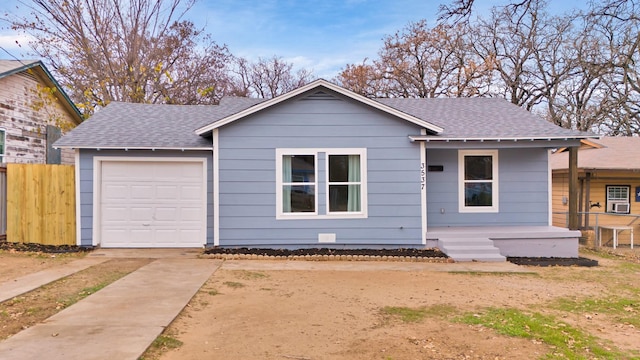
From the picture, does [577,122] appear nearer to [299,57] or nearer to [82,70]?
[299,57]

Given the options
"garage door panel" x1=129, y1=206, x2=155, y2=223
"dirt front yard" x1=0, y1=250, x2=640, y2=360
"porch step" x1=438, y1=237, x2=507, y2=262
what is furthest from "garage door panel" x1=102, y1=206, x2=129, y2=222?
"porch step" x1=438, y1=237, x2=507, y2=262

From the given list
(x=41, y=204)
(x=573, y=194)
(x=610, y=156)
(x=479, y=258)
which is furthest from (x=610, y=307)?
(x=610, y=156)

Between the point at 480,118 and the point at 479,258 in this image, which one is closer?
the point at 479,258

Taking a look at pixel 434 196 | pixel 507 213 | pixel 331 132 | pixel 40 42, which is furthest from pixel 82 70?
pixel 507 213

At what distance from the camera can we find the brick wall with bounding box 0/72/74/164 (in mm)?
13680

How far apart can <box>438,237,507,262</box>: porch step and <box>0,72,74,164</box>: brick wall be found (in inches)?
523

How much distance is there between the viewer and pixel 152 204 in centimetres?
1033

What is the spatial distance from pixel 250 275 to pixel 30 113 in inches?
466

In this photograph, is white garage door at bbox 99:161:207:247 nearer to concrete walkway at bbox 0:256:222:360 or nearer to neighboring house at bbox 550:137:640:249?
concrete walkway at bbox 0:256:222:360

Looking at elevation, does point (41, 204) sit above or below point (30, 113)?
below

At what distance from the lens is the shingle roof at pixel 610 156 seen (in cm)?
1552

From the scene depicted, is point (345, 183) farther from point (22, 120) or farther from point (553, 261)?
point (22, 120)

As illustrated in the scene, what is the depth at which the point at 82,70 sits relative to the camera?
70.6ft

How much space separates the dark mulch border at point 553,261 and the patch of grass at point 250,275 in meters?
5.52
